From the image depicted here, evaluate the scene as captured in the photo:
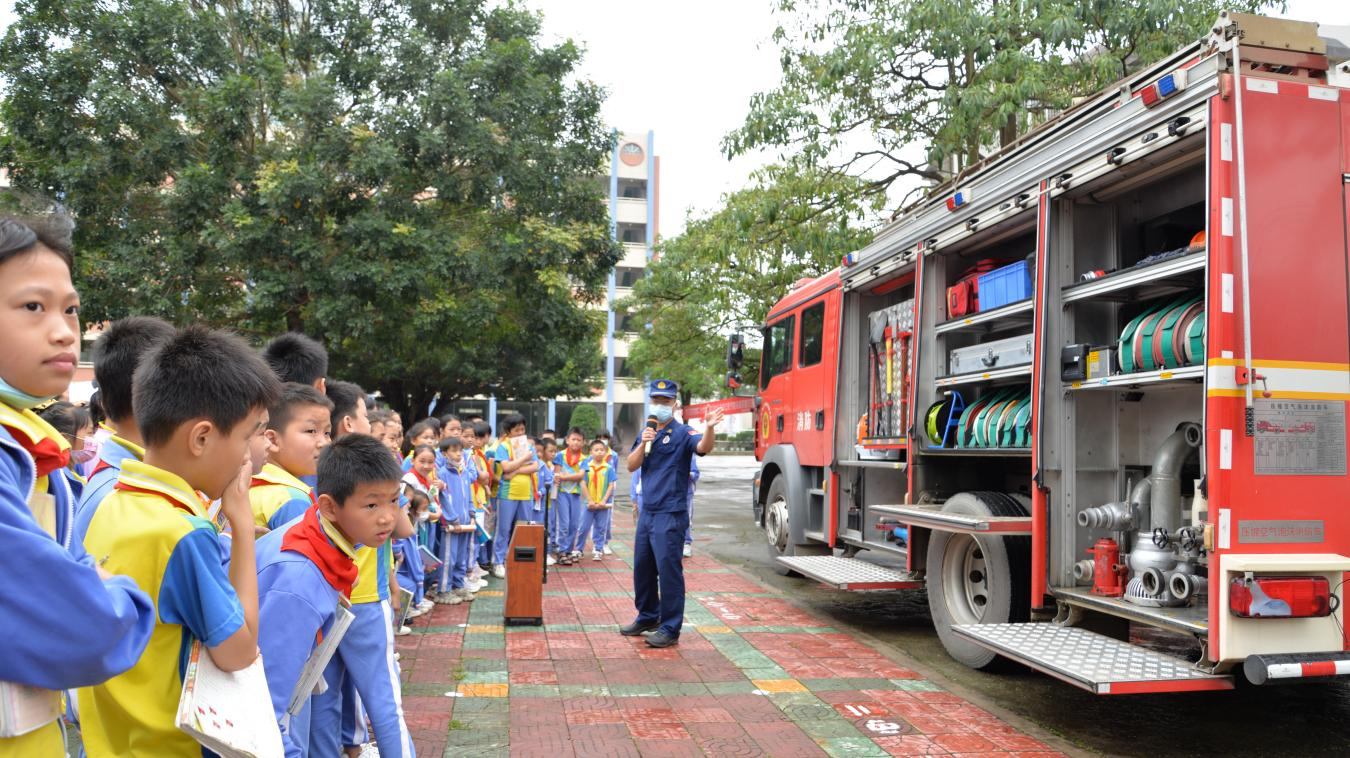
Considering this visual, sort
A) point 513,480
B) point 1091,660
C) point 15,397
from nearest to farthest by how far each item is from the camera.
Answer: point 15,397 → point 1091,660 → point 513,480

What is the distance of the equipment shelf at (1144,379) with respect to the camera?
4.80 m

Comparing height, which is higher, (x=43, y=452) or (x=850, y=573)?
(x=43, y=452)

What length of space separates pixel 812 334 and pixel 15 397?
8732mm

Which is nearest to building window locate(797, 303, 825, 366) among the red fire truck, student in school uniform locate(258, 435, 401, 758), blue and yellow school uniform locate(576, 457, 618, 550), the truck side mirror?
the truck side mirror

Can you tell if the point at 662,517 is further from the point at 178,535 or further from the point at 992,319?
the point at 178,535

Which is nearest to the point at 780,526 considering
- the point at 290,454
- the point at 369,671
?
the point at 369,671

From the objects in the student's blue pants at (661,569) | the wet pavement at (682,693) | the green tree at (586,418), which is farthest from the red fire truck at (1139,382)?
the green tree at (586,418)

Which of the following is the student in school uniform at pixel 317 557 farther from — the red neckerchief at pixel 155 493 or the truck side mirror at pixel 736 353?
the truck side mirror at pixel 736 353

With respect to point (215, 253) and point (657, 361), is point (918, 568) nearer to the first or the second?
point (215, 253)

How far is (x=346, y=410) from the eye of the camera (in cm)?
477

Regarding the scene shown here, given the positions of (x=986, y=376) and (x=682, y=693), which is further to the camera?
(x=986, y=376)

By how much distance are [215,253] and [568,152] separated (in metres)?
5.26

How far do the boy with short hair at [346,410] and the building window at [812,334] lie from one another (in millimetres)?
5631

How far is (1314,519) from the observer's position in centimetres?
470
